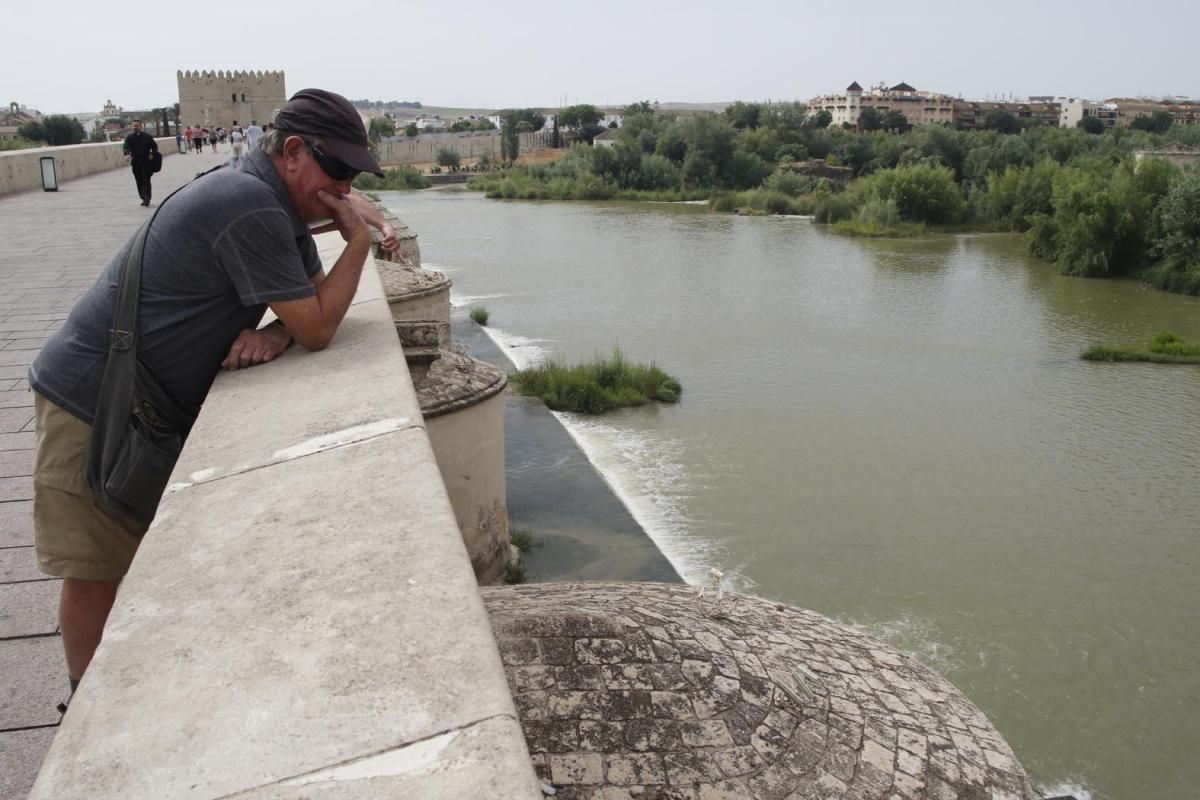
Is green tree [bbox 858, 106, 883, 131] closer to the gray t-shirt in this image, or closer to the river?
the river

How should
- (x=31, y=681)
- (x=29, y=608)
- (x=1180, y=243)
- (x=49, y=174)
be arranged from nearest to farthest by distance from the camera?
(x=31, y=681) < (x=29, y=608) < (x=49, y=174) < (x=1180, y=243)

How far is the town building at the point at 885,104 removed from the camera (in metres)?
114

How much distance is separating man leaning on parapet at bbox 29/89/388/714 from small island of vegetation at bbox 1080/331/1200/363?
658 inches

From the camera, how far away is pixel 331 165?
2.31 m

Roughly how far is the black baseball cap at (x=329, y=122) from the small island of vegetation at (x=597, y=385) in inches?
417

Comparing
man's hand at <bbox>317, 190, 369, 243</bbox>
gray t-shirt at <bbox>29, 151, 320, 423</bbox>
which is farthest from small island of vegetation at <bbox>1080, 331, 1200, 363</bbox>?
gray t-shirt at <bbox>29, 151, 320, 423</bbox>

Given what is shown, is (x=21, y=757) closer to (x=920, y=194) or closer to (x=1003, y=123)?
(x=920, y=194)

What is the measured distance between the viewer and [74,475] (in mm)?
2055

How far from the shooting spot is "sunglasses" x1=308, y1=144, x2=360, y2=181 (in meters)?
2.29

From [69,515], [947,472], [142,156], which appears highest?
[142,156]

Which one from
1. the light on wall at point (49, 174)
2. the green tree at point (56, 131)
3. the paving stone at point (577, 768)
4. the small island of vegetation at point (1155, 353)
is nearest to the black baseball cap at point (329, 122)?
Result: the paving stone at point (577, 768)

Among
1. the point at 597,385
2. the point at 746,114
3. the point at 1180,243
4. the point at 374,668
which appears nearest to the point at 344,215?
the point at 374,668

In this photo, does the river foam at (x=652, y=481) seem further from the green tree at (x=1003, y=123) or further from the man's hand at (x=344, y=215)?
the green tree at (x=1003, y=123)

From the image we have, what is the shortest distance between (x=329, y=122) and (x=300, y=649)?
1.38m
